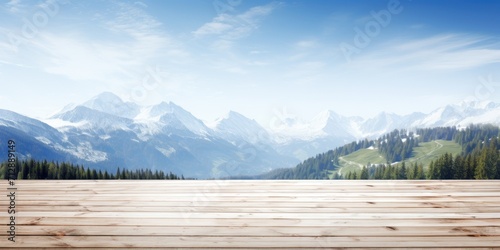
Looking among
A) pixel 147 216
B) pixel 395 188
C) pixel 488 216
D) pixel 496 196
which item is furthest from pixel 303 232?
pixel 496 196

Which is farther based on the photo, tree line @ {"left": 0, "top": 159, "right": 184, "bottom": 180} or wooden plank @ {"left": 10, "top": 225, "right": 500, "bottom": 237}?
tree line @ {"left": 0, "top": 159, "right": 184, "bottom": 180}

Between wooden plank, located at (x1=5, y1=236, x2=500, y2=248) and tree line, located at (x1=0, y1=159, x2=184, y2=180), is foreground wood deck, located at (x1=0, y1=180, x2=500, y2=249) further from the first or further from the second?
tree line, located at (x1=0, y1=159, x2=184, y2=180)

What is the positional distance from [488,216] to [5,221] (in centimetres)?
726

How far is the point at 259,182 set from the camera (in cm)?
882

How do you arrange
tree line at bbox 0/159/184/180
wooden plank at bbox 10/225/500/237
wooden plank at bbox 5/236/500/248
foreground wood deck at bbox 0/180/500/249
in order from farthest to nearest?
tree line at bbox 0/159/184/180
wooden plank at bbox 10/225/500/237
foreground wood deck at bbox 0/180/500/249
wooden plank at bbox 5/236/500/248

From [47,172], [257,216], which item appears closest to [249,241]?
[257,216]

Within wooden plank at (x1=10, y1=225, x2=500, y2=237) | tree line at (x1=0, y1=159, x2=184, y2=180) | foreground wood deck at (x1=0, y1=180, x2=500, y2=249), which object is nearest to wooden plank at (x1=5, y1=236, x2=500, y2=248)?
Result: foreground wood deck at (x1=0, y1=180, x2=500, y2=249)

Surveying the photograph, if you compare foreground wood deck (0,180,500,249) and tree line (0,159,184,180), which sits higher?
foreground wood deck (0,180,500,249)

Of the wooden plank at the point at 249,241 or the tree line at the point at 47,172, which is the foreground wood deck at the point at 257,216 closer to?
the wooden plank at the point at 249,241

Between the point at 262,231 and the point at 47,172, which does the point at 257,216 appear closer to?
the point at 262,231

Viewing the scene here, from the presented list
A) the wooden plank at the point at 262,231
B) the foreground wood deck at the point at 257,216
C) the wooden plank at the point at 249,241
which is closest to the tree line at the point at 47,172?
the foreground wood deck at the point at 257,216

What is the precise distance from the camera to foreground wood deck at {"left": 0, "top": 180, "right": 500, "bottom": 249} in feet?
14.2

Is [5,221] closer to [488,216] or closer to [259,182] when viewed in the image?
[259,182]

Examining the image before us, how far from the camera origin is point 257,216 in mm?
5402
